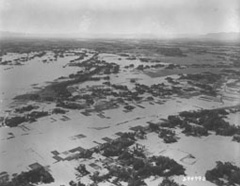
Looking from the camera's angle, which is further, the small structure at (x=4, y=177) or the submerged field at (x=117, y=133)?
the submerged field at (x=117, y=133)

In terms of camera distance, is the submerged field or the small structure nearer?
the small structure

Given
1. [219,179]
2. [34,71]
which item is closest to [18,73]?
[34,71]

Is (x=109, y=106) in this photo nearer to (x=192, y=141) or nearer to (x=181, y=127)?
(x=181, y=127)

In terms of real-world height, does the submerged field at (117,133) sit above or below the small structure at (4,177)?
above

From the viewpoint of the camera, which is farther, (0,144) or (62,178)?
(0,144)

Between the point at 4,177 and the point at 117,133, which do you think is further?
the point at 117,133

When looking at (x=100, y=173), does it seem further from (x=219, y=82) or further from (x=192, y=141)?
(x=219, y=82)

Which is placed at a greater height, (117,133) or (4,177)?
(117,133)

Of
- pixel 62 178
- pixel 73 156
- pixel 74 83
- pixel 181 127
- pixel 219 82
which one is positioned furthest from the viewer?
pixel 219 82

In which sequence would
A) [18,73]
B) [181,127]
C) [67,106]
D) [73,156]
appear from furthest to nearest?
[18,73] → [67,106] → [181,127] → [73,156]

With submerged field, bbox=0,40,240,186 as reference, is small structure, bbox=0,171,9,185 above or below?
below
